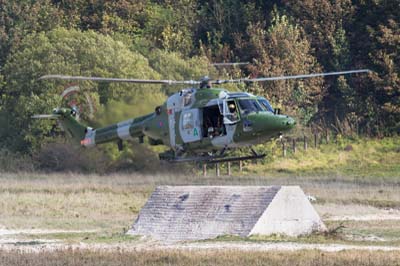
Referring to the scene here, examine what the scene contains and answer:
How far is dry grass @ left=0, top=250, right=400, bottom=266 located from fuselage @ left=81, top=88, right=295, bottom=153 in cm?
612

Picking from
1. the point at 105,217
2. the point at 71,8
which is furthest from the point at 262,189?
the point at 71,8

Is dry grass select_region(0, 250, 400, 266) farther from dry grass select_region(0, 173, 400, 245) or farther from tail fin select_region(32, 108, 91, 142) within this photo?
tail fin select_region(32, 108, 91, 142)

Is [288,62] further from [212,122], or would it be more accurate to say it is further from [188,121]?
[212,122]

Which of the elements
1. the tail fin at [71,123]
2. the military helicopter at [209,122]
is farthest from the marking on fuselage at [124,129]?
the tail fin at [71,123]

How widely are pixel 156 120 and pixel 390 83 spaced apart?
34359 millimetres

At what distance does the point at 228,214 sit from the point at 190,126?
3.58m

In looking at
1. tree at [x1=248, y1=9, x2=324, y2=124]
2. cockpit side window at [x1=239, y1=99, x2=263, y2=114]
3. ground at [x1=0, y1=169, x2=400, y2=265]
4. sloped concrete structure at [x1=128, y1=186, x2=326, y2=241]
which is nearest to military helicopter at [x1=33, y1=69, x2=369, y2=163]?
cockpit side window at [x1=239, y1=99, x2=263, y2=114]

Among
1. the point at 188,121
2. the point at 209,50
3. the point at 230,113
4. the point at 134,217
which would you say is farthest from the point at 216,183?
the point at 209,50

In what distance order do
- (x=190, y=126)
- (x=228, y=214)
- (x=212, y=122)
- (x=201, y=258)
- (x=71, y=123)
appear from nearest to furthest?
(x=201, y=258) → (x=228, y=214) → (x=212, y=122) → (x=190, y=126) → (x=71, y=123)

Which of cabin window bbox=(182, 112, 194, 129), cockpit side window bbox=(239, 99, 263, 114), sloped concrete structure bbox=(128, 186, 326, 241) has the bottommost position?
sloped concrete structure bbox=(128, 186, 326, 241)

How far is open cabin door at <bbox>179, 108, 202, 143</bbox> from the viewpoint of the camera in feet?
111

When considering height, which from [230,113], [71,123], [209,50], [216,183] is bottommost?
[216,183]

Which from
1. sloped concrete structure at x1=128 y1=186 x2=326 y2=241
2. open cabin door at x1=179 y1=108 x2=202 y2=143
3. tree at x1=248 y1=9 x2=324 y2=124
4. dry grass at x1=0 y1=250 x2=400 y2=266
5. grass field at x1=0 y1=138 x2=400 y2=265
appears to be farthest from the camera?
tree at x1=248 y1=9 x2=324 y2=124

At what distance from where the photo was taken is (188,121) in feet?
112
